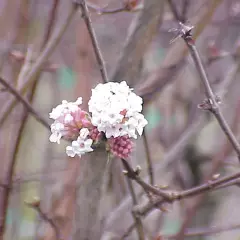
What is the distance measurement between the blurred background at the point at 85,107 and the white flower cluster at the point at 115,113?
3.7 inches

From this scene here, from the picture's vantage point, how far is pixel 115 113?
76cm

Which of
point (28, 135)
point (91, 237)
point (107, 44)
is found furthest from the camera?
point (107, 44)

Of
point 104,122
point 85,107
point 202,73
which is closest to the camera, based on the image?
point 104,122

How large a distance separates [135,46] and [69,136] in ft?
1.83

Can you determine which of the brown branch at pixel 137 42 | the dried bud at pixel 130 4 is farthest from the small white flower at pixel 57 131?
the dried bud at pixel 130 4

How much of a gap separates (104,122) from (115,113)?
2 cm

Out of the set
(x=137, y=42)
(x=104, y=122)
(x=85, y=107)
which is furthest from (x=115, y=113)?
(x=85, y=107)

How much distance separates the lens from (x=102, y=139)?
804mm

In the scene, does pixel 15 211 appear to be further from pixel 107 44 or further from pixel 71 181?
pixel 107 44

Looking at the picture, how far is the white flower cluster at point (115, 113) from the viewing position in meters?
0.76

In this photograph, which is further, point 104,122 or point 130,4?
point 130,4

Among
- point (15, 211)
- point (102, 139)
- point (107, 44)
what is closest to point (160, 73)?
point (102, 139)

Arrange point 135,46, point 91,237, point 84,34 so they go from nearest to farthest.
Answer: point 91,237, point 135,46, point 84,34

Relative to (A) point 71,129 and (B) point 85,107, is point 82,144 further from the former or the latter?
(B) point 85,107
